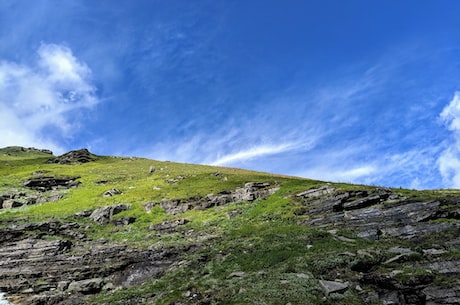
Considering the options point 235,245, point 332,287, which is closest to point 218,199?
point 235,245

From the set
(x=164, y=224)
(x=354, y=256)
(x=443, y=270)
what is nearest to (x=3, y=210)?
(x=164, y=224)

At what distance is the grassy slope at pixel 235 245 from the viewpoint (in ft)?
69.2

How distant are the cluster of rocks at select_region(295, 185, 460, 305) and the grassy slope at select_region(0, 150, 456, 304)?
58.0 inches

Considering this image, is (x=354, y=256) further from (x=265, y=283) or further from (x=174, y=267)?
(x=174, y=267)

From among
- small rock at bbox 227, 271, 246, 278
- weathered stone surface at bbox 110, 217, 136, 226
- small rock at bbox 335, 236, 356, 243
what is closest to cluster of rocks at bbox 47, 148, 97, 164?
weathered stone surface at bbox 110, 217, 136, 226

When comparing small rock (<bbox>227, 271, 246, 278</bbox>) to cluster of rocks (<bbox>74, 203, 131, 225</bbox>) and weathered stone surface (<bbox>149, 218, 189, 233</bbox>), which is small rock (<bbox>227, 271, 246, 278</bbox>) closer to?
weathered stone surface (<bbox>149, 218, 189, 233</bbox>)

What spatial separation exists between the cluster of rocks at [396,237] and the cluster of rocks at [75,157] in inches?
3625

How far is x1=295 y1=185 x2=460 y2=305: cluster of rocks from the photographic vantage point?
18375 mm

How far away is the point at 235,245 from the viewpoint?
30.3 meters

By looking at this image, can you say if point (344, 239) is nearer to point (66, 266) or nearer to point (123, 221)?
point (66, 266)

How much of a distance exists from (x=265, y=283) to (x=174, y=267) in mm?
10037

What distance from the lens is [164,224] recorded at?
4253cm

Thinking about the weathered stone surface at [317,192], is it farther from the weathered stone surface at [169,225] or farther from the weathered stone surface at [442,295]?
the weathered stone surface at [442,295]

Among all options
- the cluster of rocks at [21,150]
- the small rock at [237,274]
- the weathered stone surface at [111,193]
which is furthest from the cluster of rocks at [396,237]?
the cluster of rocks at [21,150]
